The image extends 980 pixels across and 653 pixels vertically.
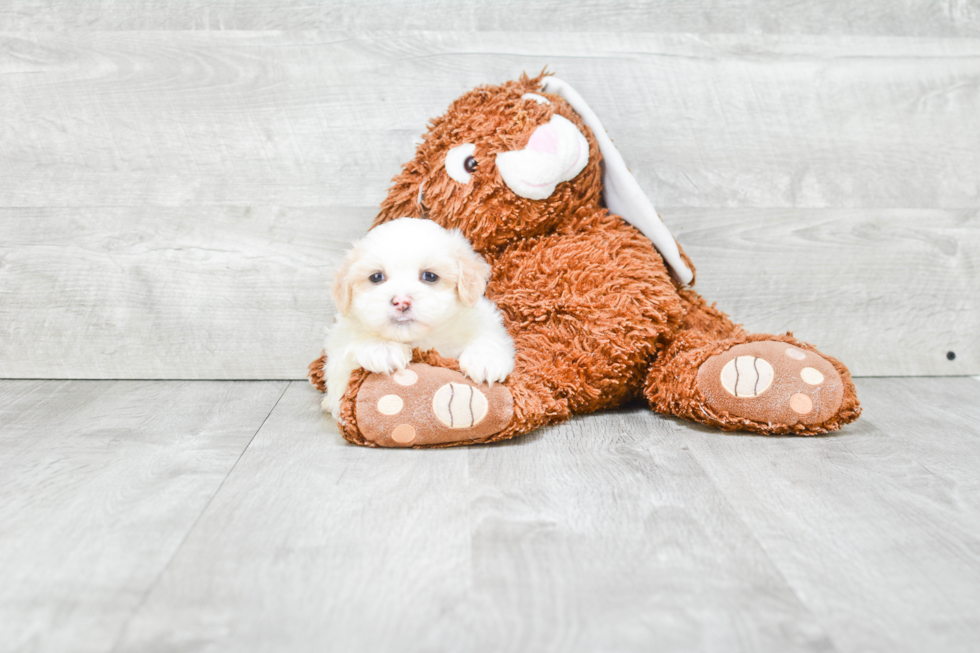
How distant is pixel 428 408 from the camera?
37.0 inches

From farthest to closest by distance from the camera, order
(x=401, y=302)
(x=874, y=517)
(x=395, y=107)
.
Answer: (x=395, y=107) < (x=401, y=302) < (x=874, y=517)

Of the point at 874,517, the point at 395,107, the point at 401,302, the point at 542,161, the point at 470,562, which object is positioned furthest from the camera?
the point at 395,107

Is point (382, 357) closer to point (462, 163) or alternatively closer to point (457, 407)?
point (457, 407)

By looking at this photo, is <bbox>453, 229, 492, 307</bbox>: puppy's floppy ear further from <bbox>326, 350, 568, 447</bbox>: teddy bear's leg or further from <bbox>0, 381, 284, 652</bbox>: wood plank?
<bbox>0, 381, 284, 652</bbox>: wood plank

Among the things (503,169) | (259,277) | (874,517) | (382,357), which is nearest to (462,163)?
(503,169)

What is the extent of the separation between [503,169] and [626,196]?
20cm

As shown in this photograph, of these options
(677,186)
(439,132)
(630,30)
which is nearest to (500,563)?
(439,132)

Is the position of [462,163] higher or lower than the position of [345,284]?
higher

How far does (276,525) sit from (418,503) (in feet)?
0.48

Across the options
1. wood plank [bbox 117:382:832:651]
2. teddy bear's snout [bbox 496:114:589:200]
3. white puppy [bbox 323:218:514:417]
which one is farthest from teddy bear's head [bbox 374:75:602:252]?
wood plank [bbox 117:382:832:651]

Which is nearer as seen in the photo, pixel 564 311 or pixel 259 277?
pixel 564 311

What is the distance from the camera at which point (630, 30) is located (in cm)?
133

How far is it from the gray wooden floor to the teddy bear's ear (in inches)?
10.5

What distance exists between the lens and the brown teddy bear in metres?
0.96
